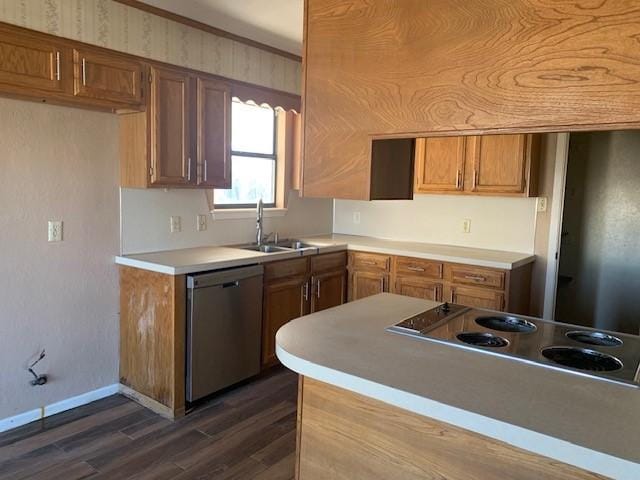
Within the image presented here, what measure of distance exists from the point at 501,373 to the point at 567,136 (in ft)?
9.87

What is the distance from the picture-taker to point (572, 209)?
5.04 meters

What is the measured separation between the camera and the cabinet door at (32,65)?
8.17 feet

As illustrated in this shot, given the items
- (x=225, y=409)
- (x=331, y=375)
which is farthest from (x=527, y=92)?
(x=225, y=409)

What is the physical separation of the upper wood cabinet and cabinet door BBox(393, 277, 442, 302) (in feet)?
2.53

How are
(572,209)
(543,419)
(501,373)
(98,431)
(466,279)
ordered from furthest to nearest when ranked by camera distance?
(572,209), (466,279), (98,431), (501,373), (543,419)

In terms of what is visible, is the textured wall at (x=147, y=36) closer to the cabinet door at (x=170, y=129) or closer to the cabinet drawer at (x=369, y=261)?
the cabinet door at (x=170, y=129)

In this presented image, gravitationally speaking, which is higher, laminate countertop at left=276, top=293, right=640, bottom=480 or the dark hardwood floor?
laminate countertop at left=276, top=293, right=640, bottom=480

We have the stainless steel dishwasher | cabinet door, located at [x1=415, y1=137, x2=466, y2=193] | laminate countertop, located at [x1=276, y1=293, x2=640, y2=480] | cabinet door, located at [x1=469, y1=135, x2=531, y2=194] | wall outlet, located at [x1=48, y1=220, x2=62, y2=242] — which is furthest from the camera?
cabinet door, located at [x1=415, y1=137, x2=466, y2=193]

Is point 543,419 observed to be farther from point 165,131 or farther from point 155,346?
point 165,131

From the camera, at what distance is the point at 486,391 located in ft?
4.29

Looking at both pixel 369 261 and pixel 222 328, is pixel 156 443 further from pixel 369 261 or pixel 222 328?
pixel 369 261

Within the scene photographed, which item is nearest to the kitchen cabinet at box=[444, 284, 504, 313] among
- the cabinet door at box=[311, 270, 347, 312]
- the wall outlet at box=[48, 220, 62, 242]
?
the cabinet door at box=[311, 270, 347, 312]

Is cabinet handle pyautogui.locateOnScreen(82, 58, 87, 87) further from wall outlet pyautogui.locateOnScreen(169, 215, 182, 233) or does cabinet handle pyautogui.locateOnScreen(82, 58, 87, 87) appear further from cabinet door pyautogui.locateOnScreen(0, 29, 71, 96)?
wall outlet pyautogui.locateOnScreen(169, 215, 182, 233)

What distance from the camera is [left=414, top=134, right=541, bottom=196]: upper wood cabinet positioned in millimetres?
3707
